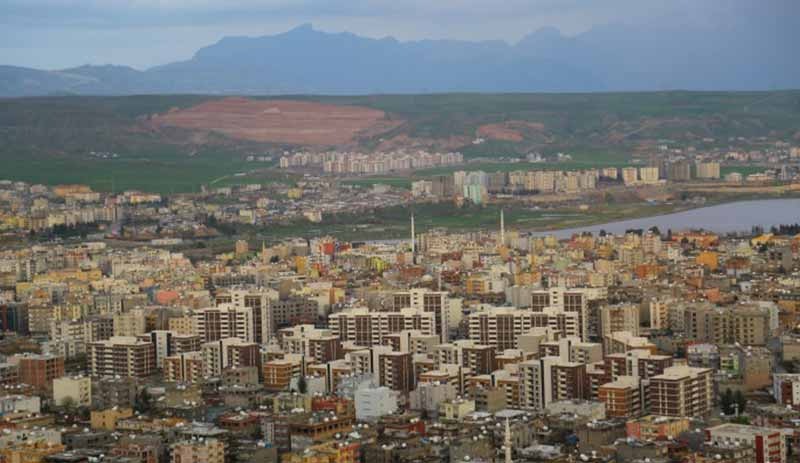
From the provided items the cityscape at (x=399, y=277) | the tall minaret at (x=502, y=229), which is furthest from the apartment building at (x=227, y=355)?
the tall minaret at (x=502, y=229)

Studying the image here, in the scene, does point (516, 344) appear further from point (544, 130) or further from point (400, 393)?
point (544, 130)

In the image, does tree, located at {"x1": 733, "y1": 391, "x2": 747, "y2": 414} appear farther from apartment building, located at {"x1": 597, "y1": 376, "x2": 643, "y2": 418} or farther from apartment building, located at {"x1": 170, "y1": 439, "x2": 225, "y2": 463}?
apartment building, located at {"x1": 170, "y1": 439, "x2": 225, "y2": 463}

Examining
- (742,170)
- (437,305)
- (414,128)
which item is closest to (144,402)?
(437,305)

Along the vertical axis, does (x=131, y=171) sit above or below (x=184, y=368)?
above

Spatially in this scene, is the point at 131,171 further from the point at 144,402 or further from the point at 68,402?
the point at 144,402

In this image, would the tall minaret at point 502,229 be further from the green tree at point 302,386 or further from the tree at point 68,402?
the tree at point 68,402

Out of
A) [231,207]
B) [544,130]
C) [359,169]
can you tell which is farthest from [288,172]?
[544,130]
